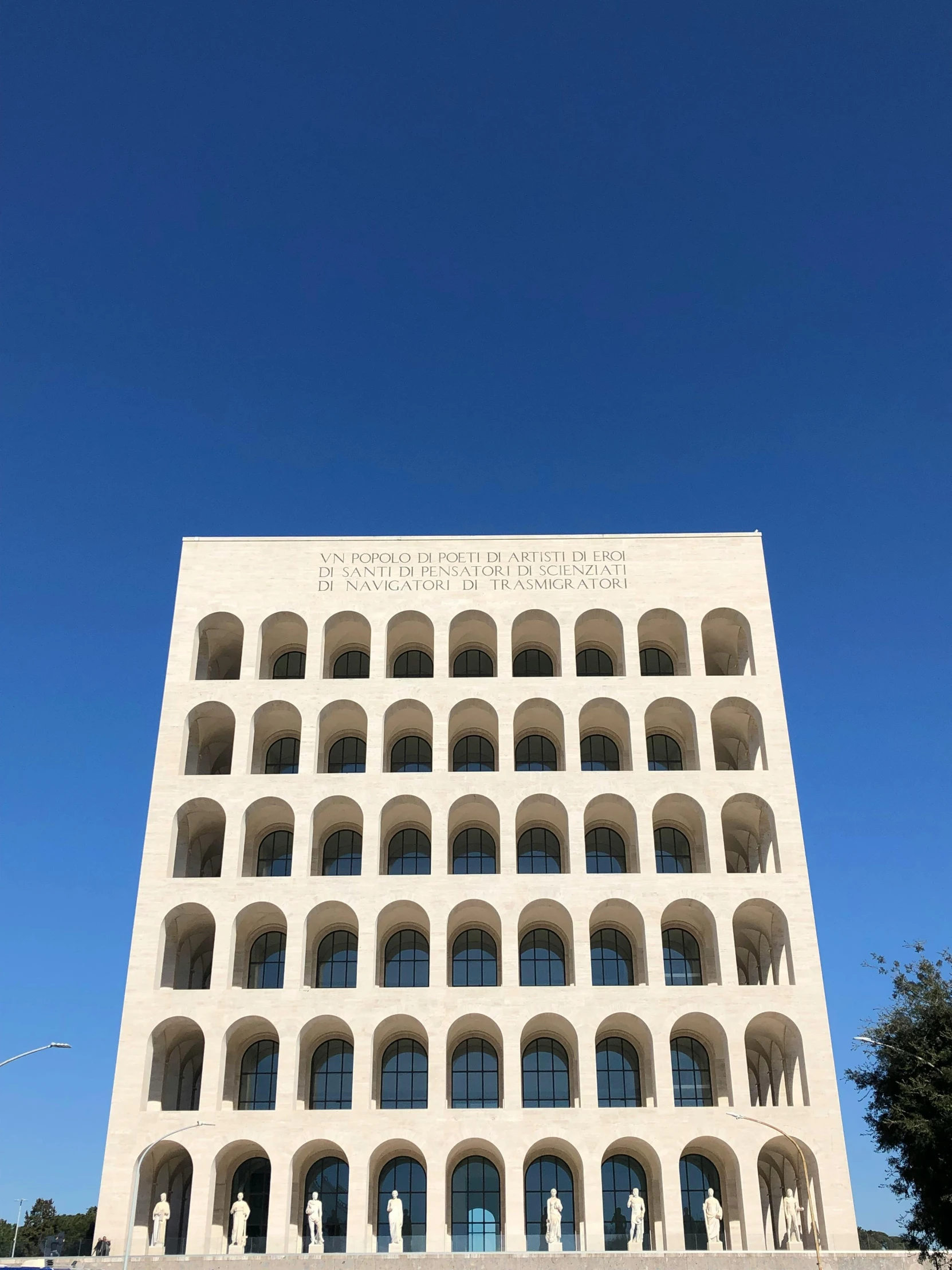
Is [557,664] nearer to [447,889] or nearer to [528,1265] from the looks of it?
[447,889]

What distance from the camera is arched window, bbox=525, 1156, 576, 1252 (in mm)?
45125

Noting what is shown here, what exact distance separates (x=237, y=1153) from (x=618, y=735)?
74.4ft

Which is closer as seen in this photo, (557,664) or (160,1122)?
(160,1122)

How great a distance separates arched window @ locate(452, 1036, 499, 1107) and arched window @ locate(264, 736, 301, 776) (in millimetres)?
13926

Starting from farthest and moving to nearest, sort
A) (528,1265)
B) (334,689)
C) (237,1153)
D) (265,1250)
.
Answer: (334,689) → (237,1153) → (265,1250) → (528,1265)

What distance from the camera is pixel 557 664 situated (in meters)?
52.7

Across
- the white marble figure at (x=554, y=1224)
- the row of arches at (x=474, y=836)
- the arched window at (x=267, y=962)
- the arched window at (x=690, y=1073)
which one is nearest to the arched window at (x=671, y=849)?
the row of arches at (x=474, y=836)

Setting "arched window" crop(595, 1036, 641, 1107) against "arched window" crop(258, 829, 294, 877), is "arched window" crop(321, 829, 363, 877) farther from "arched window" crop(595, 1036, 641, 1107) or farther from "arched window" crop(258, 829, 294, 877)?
"arched window" crop(595, 1036, 641, 1107)

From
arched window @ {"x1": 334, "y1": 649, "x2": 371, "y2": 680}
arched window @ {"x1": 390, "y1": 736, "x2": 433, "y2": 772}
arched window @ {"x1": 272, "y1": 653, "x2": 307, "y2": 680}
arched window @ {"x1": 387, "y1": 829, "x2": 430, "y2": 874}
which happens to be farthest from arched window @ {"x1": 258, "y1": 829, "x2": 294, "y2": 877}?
arched window @ {"x1": 334, "y1": 649, "x2": 371, "y2": 680}

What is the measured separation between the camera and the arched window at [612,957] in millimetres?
49406

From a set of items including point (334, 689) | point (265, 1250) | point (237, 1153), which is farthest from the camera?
point (334, 689)

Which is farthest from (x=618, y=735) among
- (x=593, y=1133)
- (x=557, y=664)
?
(x=593, y=1133)

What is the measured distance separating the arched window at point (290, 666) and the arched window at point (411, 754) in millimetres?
5954

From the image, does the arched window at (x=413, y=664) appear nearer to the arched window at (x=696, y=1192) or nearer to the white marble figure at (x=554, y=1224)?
the white marble figure at (x=554, y=1224)
